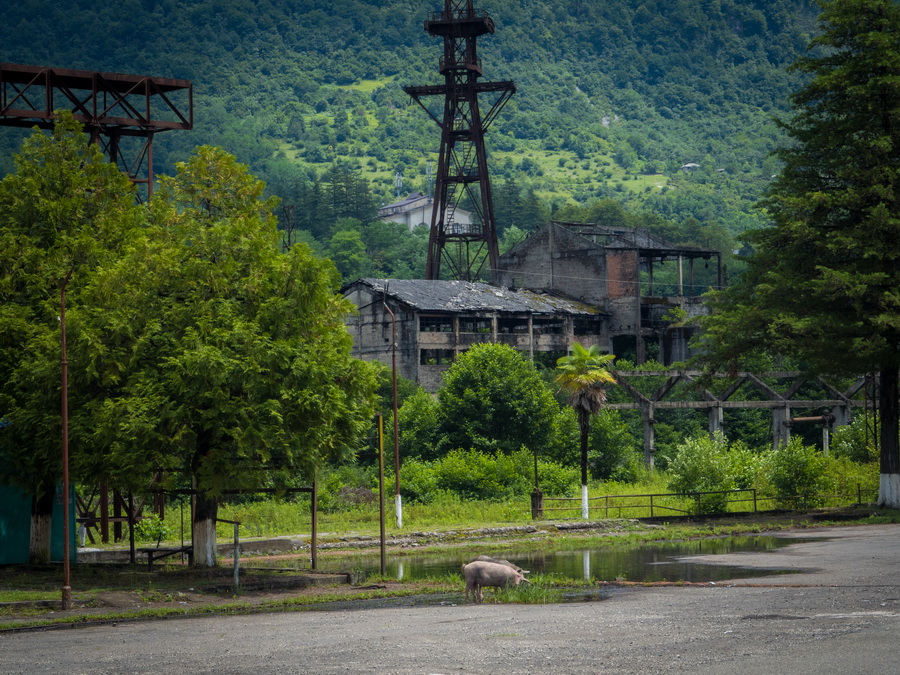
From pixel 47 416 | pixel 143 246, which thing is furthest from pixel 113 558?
→ pixel 143 246

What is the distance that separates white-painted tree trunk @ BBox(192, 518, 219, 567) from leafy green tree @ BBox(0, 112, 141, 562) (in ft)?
11.6

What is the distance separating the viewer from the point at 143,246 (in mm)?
27625

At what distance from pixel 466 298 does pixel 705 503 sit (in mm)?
34334

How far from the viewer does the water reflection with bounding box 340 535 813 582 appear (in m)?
26.8

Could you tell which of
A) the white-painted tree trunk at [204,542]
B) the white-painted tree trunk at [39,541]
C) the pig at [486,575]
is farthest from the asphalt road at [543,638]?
the white-painted tree trunk at [39,541]

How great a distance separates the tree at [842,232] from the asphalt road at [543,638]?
707 inches

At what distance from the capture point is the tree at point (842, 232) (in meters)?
40.1

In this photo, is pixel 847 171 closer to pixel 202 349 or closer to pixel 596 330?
pixel 202 349

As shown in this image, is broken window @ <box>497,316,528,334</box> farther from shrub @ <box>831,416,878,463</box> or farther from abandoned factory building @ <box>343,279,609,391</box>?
shrub @ <box>831,416,878,463</box>

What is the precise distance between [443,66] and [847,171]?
180ft

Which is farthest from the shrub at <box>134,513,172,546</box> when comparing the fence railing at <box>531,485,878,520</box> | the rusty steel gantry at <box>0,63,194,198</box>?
the fence railing at <box>531,485,878,520</box>

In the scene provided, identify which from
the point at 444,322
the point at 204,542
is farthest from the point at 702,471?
the point at 444,322

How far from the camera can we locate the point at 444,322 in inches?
2955

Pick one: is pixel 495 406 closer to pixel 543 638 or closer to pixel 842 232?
pixel 842 232
